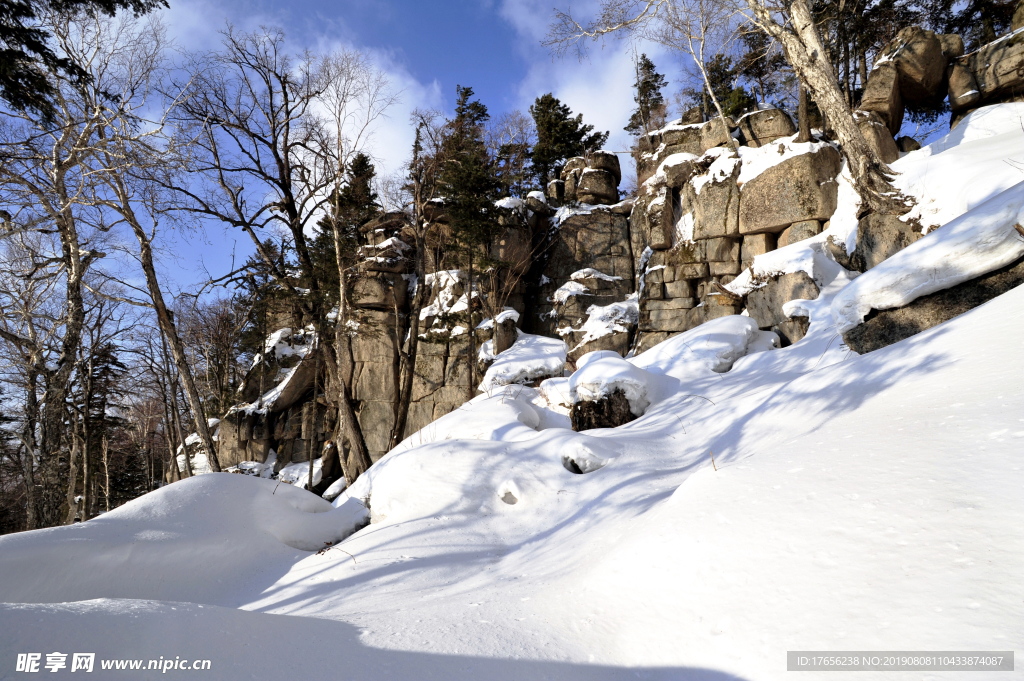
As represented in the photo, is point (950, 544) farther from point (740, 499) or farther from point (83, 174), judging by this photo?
point (83, 174)

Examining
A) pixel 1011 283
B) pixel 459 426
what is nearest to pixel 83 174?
pixel 459 426

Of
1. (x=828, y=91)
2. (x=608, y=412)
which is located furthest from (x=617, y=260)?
(x=608, y=412)

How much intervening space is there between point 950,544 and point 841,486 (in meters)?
0.57

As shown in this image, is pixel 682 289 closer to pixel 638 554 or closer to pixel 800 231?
pixel 800 231

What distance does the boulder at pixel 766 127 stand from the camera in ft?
52.1

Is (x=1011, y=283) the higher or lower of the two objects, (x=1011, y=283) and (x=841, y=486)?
the higher

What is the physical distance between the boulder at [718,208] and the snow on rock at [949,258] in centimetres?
1042

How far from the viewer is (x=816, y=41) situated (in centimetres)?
879

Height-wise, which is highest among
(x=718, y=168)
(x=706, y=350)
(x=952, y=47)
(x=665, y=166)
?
(x=952, y=47)

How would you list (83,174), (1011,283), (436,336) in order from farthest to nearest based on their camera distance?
(436,336)
(83,174)
(1011,283)

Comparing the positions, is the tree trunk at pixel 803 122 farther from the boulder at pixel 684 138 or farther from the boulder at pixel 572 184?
the boulder at pixel 572 184

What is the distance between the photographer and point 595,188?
20984 millimetres

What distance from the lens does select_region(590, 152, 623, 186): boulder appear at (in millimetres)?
21388

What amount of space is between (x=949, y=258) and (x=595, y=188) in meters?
17.7
